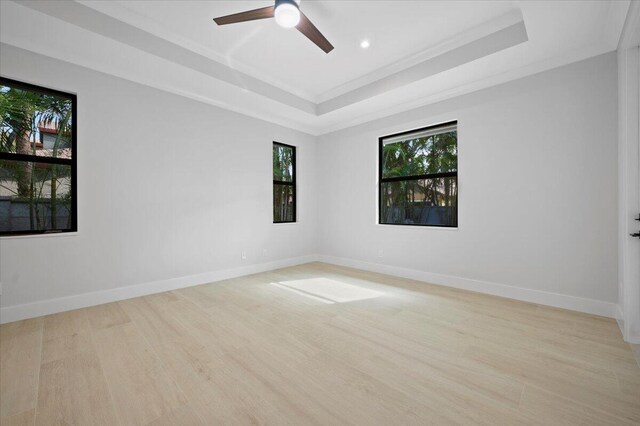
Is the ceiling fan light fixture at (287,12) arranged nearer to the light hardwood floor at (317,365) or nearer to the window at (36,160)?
the window at (36,160)

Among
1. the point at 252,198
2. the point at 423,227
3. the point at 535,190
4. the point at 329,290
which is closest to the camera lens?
the point at 535,190

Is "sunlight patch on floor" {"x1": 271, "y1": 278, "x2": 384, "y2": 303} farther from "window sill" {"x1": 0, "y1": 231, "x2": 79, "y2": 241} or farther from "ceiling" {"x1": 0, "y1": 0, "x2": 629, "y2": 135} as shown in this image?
"ceiling" {"x1": 0, "y1": 0, "x2": 629, "y2": 135}

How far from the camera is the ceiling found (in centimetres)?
244

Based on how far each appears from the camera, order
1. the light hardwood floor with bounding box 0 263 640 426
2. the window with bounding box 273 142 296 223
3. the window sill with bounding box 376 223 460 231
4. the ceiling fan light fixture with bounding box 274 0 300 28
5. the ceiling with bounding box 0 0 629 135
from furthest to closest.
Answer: the window with bounding box 273 142 296 223
the window sill with bounding box 376 223 460 231
the ceiling with bounding box 0 0 629 135
the ceiling fan light fixture with bounding box 274 0 300 28
the light hardwood floor with bounding box 0 263 640 426

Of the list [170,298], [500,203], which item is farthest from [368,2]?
[170,298]

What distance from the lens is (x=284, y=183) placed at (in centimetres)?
515

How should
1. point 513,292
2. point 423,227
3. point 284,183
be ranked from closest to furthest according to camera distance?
point 513,292
point 423,227
point 284,183

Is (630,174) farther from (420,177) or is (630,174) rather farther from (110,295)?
(110,295)

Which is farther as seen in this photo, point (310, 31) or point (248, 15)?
point (310, 31)

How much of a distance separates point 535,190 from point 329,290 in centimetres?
274

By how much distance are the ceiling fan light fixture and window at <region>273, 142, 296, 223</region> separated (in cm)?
287

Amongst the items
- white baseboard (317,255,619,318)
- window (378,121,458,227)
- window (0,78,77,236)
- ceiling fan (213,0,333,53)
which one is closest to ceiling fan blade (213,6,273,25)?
ceiling fan (213,0,333,53)

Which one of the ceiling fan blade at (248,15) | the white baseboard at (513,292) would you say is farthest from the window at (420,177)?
the ceiling fan blade at (248,15)

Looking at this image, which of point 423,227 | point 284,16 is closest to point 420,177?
point 423,227
